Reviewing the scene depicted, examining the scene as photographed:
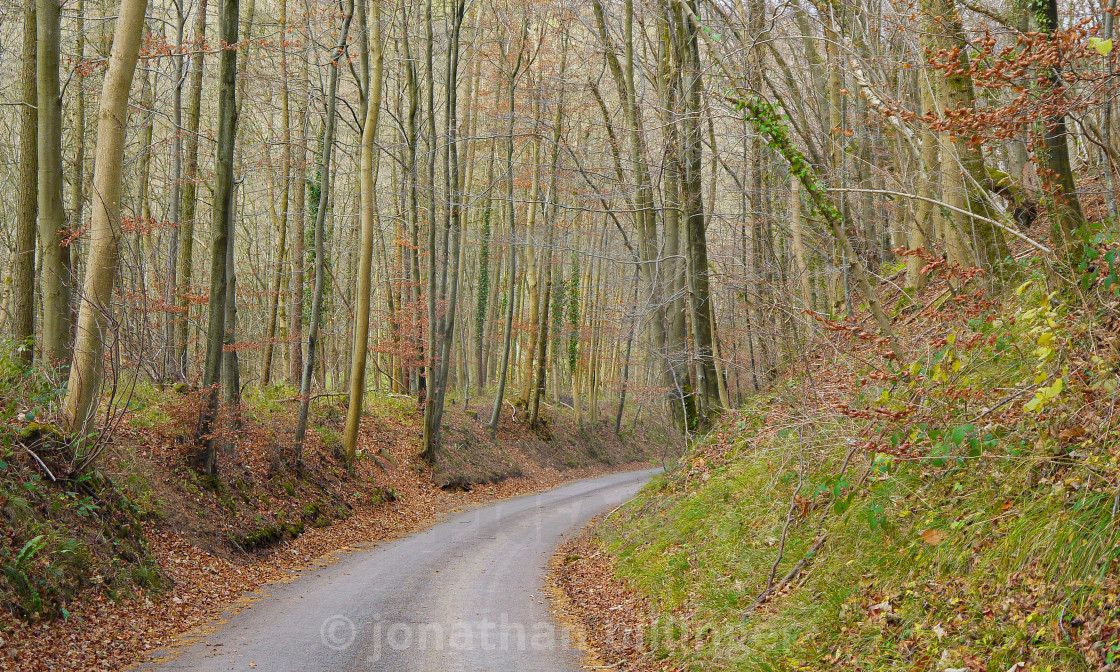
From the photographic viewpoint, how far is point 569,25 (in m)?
16.4

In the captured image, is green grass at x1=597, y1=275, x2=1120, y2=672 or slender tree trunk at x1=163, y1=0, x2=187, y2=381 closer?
green grass at x1=597, y1=275, x2=1120, y2=672

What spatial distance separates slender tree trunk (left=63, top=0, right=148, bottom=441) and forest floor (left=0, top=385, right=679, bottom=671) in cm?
57

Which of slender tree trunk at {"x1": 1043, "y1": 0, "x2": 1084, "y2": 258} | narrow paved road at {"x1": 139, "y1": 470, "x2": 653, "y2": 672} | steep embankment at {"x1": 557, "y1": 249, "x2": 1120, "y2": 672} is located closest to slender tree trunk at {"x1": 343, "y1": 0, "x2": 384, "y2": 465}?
narrow paved road at {"x1": 139, "y1": 470, "x2": 653, "y2": 672}

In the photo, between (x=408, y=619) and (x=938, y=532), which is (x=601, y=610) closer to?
(x=408, y=619)

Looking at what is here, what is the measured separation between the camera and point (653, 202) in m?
15.9

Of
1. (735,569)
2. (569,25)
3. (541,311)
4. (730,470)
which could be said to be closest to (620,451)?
(541,311)

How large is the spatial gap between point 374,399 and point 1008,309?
19.2 metres

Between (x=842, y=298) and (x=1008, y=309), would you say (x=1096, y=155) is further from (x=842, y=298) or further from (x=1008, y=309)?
(x=842, y=298)

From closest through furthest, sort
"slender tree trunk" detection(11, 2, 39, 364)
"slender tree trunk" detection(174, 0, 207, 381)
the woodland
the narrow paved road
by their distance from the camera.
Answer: the woodland
the narrow paved road
"slender tree trunk" detection(11, 2, 39, 364)
"slender tree trunk" detection(174, 0, 207, 381)

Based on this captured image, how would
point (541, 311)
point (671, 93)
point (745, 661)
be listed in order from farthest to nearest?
1. point (541, 311)
2. point (671, 93)
3. point (745, 661)

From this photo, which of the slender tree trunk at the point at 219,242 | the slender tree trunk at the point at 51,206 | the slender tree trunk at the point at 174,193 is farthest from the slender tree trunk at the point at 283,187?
the slender tree trunk at the point at 51,206

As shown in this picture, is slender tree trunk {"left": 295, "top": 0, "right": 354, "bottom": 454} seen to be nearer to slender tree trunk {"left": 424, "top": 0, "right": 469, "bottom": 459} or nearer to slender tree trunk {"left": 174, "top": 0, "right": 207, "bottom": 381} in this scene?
slender tree trunk {"left": 174, "top": 0, "right": 207, "bottom": 381}

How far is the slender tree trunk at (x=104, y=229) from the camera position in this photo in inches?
333

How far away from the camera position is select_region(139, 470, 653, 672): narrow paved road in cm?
638
